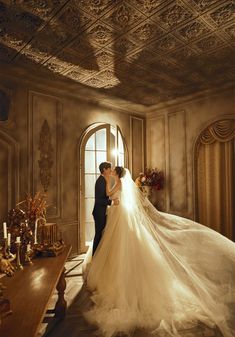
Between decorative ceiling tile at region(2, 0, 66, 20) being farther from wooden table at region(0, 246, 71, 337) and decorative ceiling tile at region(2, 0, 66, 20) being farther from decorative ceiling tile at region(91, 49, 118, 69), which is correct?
wooden table at region(0, 246, 71, 337)

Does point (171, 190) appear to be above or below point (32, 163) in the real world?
below

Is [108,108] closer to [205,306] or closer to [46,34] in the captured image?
[46,34]

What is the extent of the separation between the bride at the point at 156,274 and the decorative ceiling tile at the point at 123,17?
2.47 m

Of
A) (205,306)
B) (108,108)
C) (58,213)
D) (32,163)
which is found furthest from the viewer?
(108,108)

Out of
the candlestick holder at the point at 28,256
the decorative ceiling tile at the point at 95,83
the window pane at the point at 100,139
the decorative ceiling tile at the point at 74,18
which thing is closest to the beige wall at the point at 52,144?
the window pane at the point at 100,139

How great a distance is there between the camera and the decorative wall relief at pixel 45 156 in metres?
5.53

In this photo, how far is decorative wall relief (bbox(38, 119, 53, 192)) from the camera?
553cm

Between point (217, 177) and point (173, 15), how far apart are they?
391 centimetres

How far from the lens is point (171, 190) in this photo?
→ 7.11 m

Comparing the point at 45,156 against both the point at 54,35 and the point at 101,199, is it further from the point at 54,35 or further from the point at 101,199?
the point at 54,35

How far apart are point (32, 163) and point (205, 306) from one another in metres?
4.08

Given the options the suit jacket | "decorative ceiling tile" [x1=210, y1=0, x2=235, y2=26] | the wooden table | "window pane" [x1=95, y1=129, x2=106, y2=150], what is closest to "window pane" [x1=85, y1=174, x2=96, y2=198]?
"window pane" [x1=95, y1=129, x2=106, y2=150]

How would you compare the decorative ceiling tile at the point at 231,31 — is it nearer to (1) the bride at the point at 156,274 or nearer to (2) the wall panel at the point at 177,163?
(1) the bride at the point at 156,274

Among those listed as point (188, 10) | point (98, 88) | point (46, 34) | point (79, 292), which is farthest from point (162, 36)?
point (79, 292)
